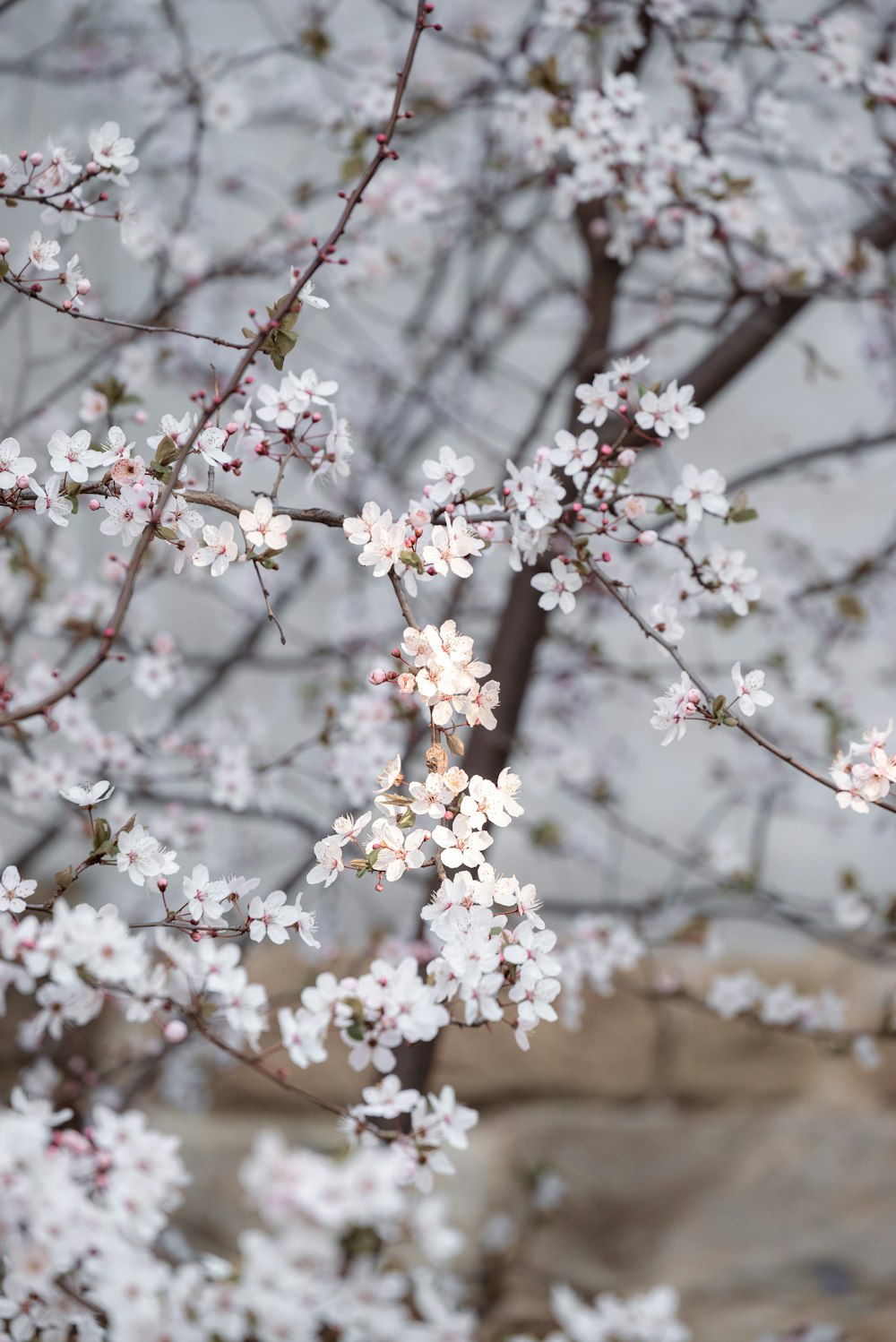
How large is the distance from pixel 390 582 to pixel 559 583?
3.01 ft

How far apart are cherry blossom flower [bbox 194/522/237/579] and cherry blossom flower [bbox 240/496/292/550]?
0.04 m

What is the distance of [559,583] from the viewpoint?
877 millimetres

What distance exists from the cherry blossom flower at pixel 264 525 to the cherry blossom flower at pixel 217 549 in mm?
45

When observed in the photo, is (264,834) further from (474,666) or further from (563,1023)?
(474,666)

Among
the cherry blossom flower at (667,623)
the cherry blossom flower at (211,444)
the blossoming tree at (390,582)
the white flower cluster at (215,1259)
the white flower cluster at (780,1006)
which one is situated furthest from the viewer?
the white flower cluster at (780,1006)

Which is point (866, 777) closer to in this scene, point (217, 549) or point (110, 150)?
point (217, 549)

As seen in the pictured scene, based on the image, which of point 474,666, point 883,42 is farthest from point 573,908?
point 883,42

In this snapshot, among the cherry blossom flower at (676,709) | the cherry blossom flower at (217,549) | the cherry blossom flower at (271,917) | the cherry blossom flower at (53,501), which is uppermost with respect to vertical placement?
the cherry blossom flower at (53,501)

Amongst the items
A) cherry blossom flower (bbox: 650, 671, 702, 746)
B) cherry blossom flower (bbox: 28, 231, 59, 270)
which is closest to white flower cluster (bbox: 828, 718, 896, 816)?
cherry blossom flower (bbox: 650, 671, 702, 746)

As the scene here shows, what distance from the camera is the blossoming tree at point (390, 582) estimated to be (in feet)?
2.30

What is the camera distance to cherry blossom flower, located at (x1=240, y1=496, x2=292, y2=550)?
0.77 m

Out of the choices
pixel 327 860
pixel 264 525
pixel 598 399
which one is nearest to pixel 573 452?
pixel 598 399

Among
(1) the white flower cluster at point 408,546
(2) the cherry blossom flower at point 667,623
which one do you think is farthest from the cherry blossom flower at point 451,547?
(2) the cherry blossom flower at point 667,623

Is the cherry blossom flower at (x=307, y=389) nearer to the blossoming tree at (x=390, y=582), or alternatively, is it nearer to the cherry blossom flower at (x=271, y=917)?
the blossoming tree at (x=390, y=582)
